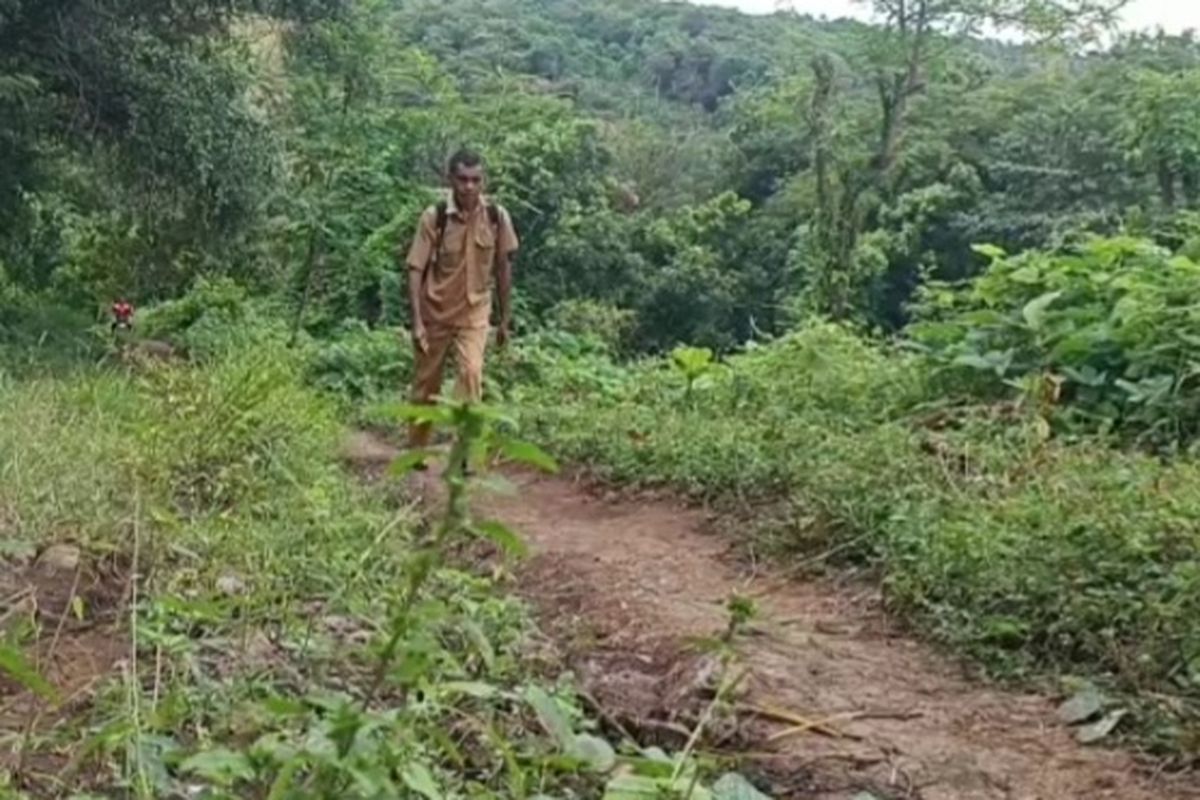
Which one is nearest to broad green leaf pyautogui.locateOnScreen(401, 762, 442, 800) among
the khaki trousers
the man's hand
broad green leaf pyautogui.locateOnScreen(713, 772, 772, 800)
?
broad green leaf pyautogui.locateOnScreen(713, 772, 772, 800)

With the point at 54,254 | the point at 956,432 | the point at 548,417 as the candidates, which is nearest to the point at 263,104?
the point at 54,254

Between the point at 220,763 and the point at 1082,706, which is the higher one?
the point at 220,763

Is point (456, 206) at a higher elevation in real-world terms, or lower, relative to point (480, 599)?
higher

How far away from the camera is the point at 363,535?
4.14 m

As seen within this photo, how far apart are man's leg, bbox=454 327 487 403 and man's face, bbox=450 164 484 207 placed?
57 centimetres

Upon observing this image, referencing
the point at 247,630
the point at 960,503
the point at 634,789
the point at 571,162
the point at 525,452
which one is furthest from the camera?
the point at 571,162

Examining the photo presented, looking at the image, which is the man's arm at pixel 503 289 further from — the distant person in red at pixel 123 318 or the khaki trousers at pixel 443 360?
the distant person in red at pixel 123 318

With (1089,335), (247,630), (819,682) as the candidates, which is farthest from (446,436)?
(247,630)

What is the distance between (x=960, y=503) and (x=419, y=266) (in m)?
2.79

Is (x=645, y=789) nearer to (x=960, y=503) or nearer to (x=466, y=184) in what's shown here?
(x=960, y=503)

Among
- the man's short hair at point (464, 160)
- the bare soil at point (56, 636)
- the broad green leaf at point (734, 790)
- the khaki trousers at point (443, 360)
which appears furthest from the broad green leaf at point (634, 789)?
the man's short hair at point (464, 160)

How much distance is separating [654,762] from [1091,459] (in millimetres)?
3314

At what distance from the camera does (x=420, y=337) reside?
634 cm

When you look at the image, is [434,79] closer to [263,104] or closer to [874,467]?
[263,104]
